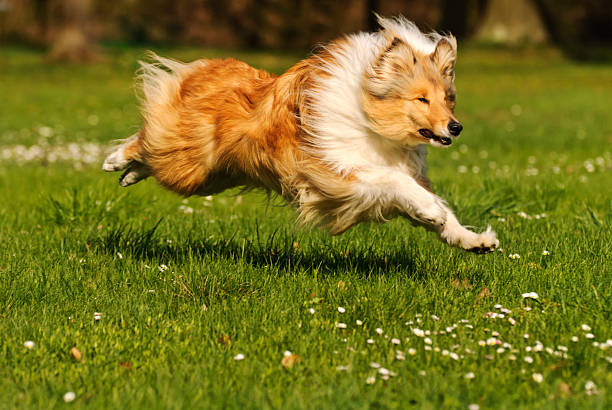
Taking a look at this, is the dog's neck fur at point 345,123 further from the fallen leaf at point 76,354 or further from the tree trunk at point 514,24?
the tree trunk at point 514,24

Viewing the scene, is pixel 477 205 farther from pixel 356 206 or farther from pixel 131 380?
pixel 131 380

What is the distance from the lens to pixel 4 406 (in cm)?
334

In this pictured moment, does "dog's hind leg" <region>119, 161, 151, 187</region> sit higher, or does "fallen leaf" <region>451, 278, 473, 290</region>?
"fallen leaf" <region>451, 278, 473, 290</region>

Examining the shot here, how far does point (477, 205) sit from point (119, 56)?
2427 cm

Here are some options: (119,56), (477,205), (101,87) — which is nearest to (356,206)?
(477,205)

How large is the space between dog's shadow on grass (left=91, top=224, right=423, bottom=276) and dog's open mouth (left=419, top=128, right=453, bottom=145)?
1.04m

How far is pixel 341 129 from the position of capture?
4613 mm

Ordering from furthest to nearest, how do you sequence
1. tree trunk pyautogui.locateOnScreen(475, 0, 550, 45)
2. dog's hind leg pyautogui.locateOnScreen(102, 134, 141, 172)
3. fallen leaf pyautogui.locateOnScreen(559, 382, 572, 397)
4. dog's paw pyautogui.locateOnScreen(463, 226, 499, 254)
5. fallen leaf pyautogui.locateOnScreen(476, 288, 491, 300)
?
tree trunk pyautogui.locateOnScreen(475, 0, 550, 45) → dog's hind leg pyautogui.locateOnScreen(102, 134, 141, 172) → fallen leaf pyautogui.locateOnScreen(476, 288, 491, 300) → dog's paw pyautogui.locateOnScreen(463, 226, 499, 254) → fallen leaf pyautogui.locateOnScreen(559, 382, 572, 397)

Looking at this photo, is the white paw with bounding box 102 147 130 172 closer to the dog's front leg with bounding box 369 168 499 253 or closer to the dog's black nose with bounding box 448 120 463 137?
the dog's front leg with bounding box 369 168 499 253

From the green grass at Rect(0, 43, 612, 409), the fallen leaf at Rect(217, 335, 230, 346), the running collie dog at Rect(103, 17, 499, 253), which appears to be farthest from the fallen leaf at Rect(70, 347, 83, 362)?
the running collie dog at Rect(103, 17, 499, 253)

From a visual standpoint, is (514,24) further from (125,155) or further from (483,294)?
(483,294)

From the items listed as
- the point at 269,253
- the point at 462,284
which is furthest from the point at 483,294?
the point at 269,253

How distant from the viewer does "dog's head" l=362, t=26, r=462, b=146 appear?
4.44 metres

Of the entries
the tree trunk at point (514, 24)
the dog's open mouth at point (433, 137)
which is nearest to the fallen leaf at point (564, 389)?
the dog's open mouth at point (433, 137)
